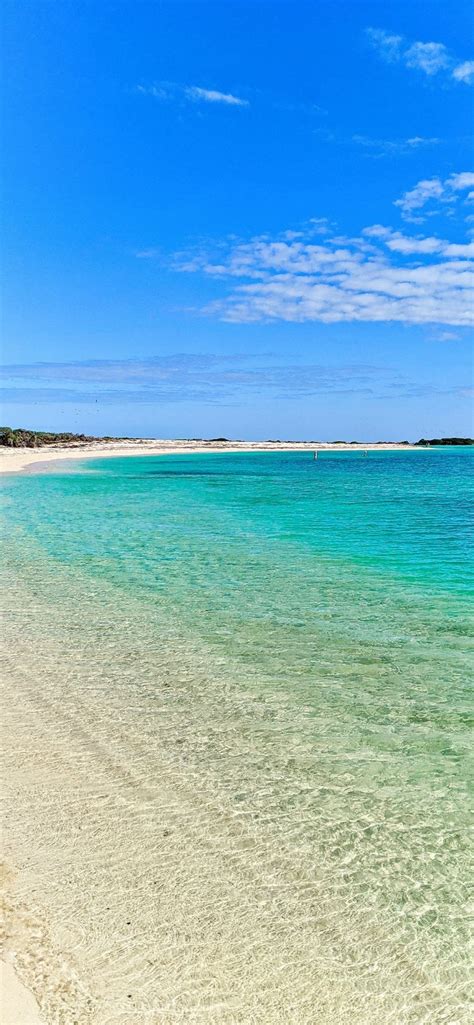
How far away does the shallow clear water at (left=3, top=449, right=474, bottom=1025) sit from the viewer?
3102mm

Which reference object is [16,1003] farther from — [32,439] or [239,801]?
[32,439]

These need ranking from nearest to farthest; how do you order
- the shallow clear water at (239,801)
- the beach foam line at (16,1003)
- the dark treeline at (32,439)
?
the beach foam line at (16,1003) < the shallow clear water at (239,801) < the dark treeline at (32,439)

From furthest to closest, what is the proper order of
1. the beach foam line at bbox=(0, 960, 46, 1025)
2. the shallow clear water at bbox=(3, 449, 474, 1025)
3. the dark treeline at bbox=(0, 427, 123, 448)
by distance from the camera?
the dark treeline at bbox=(0, 427, 123, 448) < the shallow clear water at bbox=(3, 449, 474, 1025) < the beach foam line at bbox=(0, 960, 46, 1025)

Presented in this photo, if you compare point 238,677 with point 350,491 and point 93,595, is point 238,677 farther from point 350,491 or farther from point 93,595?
point 350,491

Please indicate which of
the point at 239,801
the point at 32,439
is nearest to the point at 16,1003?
the point at 239,801

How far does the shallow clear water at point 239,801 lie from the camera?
3.10 meters

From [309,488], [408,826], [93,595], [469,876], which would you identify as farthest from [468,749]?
[309,488]

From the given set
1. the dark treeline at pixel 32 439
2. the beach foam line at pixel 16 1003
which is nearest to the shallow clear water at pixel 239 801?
the beach foam line at pixel 16 1003

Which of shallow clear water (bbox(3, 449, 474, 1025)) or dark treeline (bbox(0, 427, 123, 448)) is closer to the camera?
shallow clear water (bbox(3, 449, 474, 1025))

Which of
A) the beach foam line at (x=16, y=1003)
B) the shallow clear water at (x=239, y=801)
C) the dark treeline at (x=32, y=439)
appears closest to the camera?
the beach foam line at (x=16, y=1003)

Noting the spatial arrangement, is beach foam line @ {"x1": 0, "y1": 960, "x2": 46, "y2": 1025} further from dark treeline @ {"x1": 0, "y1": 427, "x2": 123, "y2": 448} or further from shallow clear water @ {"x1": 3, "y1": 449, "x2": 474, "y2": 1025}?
dark treeline @ {"x1": 0, "y1": 427, "x2": 123, "y2": 448}

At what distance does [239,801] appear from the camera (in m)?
4.60

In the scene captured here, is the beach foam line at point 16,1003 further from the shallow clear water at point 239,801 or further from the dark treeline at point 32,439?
the dark treeline at point 32,439

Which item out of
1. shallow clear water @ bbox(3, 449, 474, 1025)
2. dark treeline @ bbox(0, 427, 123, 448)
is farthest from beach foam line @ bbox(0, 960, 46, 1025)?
dark treeline @ bbox(0, 427, 123, 448)
